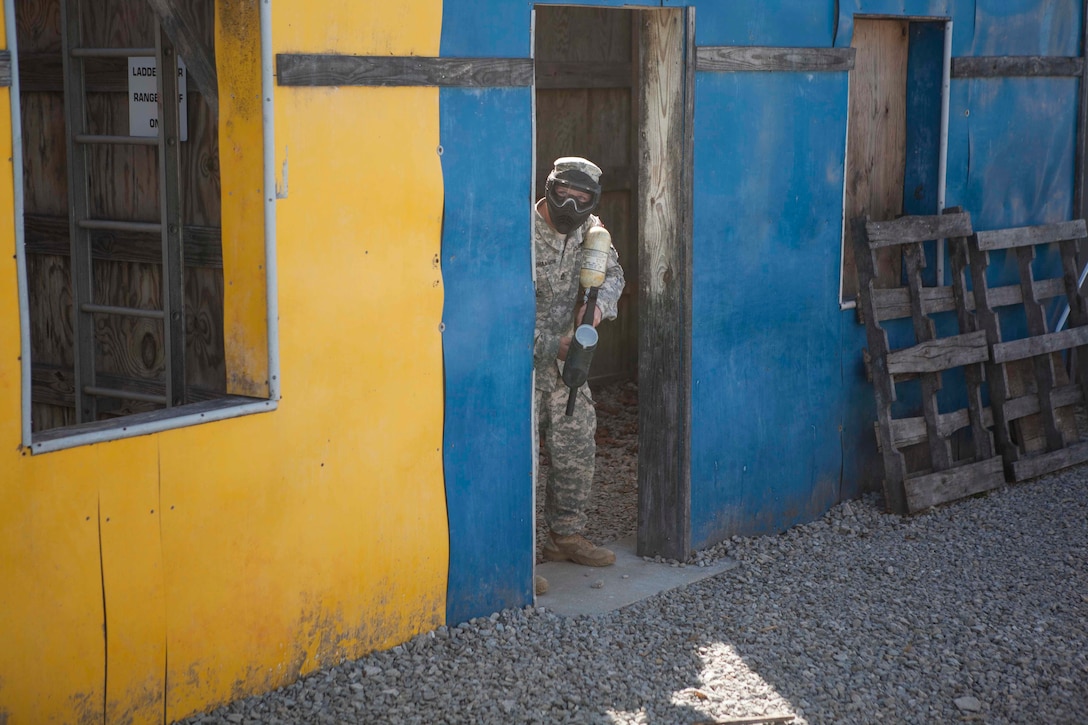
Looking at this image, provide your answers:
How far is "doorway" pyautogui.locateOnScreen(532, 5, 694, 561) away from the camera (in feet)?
21.0

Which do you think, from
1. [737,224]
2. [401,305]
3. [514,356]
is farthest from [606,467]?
[401,305]

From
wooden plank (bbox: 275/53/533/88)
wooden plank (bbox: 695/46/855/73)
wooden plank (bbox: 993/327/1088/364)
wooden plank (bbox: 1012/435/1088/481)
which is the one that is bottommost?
wooden plank (bbox: 1012/435/1088/481)

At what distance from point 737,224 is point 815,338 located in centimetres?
104

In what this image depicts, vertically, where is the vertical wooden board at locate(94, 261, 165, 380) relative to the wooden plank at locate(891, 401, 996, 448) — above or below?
above

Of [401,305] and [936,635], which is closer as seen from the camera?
[401,305]

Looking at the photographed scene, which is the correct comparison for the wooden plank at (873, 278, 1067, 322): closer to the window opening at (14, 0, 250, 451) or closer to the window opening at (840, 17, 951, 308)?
the window opening at (840, 17, 951, 308)

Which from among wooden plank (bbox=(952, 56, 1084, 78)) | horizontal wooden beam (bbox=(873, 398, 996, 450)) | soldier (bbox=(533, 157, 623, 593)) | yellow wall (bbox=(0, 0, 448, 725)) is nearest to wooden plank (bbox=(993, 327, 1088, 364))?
horizontal wooden beam (bbox=(873, 398, 996, 450))

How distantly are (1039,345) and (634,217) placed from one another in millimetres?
3611

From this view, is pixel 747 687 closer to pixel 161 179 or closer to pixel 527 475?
pixel 527 475

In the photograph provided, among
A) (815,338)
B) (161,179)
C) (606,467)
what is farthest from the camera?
(606,467)

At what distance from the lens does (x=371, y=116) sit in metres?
4.97

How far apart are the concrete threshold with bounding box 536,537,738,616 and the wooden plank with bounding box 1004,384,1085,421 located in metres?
2.78

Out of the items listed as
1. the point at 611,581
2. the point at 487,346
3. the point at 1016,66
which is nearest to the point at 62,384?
the point at 487,346

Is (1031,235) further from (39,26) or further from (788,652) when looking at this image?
(39,26)
